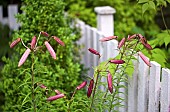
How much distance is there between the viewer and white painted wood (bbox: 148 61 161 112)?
2.31 metres

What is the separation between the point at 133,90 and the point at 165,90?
462mm

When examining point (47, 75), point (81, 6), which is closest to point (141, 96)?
point (47, 75)

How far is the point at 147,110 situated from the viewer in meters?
2.54

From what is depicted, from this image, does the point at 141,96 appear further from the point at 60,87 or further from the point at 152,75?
the point at 60,87

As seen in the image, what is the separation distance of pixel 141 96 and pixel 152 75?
23 cm

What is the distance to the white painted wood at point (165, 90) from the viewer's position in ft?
7.09

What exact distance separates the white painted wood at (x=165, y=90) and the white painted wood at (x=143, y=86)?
215 millimetres

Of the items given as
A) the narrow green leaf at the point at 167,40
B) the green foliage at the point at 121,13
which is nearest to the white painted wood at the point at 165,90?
the narrow green leaf at the point at 167,40

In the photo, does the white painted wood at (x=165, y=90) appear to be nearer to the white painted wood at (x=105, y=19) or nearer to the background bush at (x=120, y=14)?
the white painted wood at (x=105, y=19)

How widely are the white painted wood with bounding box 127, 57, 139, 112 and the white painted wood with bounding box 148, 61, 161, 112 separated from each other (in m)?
0.20

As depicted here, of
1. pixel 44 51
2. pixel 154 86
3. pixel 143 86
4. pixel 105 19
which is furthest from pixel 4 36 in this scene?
pixel 154 86

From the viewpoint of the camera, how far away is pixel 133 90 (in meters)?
2.66

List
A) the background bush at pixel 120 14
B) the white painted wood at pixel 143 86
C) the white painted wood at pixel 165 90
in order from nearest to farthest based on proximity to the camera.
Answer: the white painted wood at pixel 165 90, the white painted wood at pixel 143 86, the background bush at pixel 120 14

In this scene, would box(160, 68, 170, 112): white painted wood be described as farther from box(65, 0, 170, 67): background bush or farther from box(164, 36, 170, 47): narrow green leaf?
box(65, 0, 170, 67): background bush
